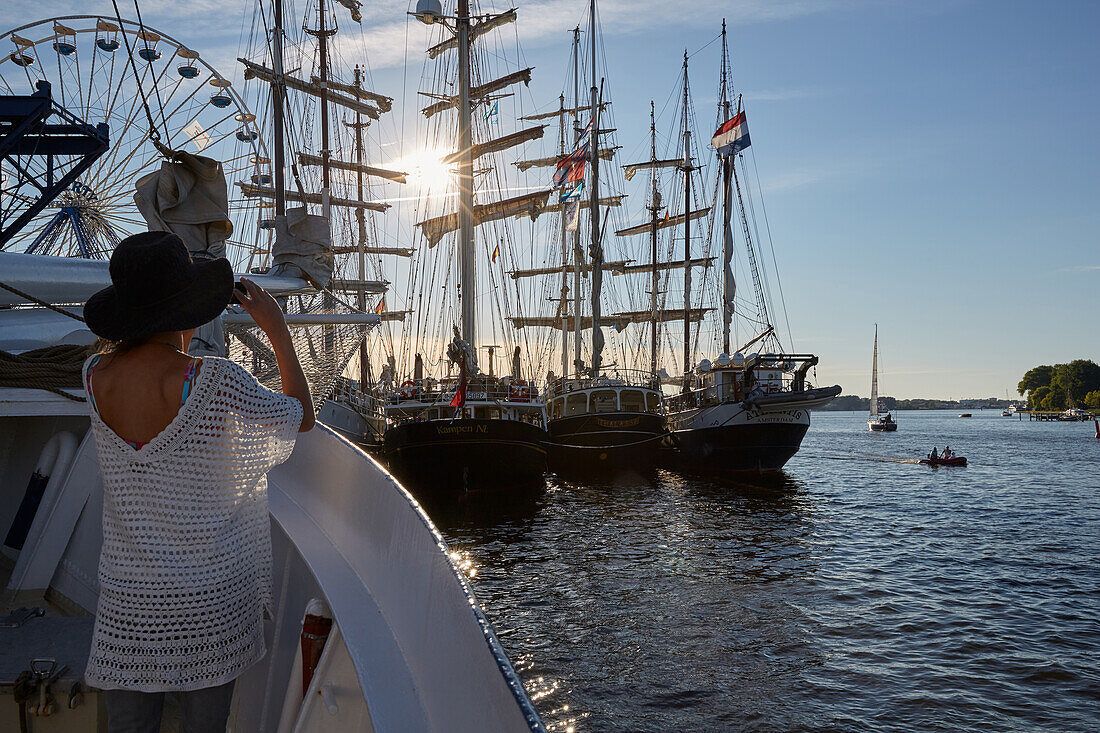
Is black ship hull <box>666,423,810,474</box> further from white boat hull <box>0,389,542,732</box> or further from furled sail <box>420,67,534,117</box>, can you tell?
white boat hull <box>0,389,542,732</box>

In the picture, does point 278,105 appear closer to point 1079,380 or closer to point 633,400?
point 633,400

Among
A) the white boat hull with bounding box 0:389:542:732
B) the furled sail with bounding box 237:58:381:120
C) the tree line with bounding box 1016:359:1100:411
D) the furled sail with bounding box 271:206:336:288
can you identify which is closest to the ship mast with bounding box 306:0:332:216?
the furled sail with bounding box 237:58:381:120

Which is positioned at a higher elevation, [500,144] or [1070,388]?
[500,144]

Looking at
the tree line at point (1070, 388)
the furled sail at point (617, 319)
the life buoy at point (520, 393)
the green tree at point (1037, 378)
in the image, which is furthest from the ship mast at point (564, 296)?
the green tree at point (1037, 378)

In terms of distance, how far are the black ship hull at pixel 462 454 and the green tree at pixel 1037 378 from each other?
155m

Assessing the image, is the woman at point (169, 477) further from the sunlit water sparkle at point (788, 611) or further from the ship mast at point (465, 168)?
the ship mast at point (465, 168)

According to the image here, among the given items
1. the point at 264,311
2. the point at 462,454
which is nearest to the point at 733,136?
the point at 462,454

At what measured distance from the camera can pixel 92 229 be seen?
1914 centimetres

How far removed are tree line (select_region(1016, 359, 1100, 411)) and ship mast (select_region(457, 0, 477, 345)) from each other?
411 feet

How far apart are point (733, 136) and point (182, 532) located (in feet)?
117

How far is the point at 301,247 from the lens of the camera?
30.6 feet

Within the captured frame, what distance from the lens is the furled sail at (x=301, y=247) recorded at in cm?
921

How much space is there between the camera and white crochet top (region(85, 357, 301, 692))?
1.80 m

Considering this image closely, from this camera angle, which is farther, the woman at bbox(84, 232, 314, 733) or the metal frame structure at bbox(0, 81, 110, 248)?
the metal frame structure at bbox(0, 81, 110, 248)
